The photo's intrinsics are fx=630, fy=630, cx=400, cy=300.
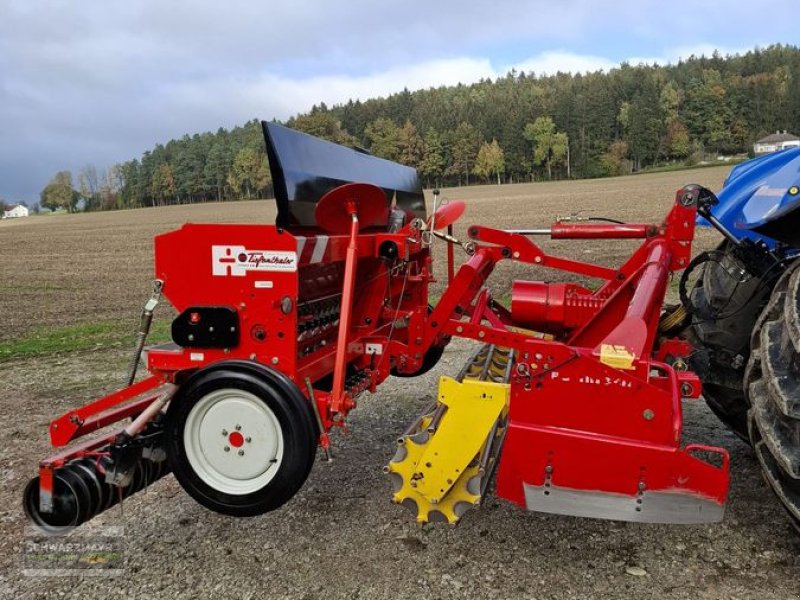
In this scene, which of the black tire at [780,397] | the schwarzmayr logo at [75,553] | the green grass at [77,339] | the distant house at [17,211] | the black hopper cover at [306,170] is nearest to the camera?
the black tire at [780,397]

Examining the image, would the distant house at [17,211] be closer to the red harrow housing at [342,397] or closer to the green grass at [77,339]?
the green grass at [77,339]

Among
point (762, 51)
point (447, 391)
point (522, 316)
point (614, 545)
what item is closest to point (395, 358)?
point (522, 316)

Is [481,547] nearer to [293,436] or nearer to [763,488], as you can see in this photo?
[293,436]

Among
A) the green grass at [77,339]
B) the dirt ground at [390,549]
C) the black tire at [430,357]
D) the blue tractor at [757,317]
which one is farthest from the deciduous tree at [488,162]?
the dirt ground at [390,549]

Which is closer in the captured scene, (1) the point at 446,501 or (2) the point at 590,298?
(1) the point at 446,501

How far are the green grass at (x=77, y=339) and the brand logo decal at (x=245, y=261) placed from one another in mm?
5176

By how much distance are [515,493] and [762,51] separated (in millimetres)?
131699

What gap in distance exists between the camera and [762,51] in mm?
109688

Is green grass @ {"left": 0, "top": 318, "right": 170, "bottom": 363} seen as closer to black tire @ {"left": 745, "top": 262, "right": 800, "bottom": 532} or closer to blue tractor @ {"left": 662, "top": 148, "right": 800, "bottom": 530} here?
blue tractor @ {"left": 662, "top": 148, "right": 800, "bottom": 530}

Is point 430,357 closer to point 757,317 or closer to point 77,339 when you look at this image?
point 757,317

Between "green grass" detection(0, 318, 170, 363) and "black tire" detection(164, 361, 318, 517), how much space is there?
507 cm

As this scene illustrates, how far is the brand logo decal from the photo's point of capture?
273 centimetres

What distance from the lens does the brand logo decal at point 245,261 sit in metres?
2.73

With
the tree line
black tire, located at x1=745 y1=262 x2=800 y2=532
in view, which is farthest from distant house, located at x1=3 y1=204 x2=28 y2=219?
black tire, located at x1=745 y1=262 x2=800 y2=532
